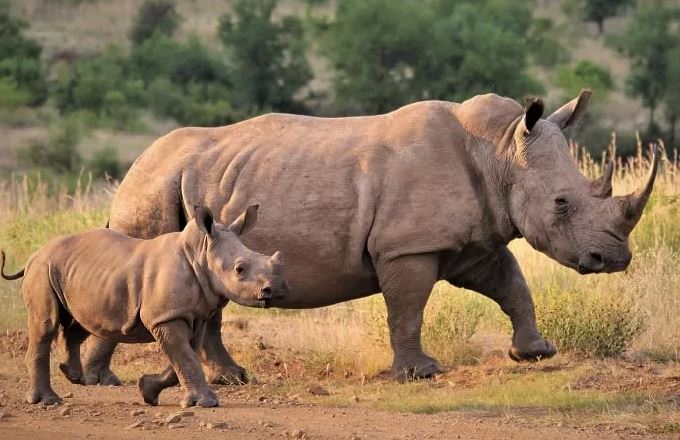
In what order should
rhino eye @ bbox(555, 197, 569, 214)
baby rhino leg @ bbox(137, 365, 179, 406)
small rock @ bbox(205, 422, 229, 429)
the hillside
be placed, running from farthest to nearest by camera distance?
the hillside, rhino eye @ bbox(555, 197, 569, 214), baby rhino leg @ bbox(137, 365, 179, 406), small rock @ bbox(205, 422, 229, 429)

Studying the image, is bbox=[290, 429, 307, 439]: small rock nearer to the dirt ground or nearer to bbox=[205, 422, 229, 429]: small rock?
the dirt ground

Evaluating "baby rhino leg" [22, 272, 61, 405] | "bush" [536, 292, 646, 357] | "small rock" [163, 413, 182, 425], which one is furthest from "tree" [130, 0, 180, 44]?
"small rock" [163, 413, 182, 425]

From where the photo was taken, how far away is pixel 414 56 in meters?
40.0

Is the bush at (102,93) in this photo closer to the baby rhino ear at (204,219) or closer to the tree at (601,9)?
the tree at (601,9)

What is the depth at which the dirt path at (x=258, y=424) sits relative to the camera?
833cm

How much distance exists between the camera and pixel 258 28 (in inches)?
1656

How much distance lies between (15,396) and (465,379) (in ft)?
9.10

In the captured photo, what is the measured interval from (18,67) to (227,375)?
32.1 metres

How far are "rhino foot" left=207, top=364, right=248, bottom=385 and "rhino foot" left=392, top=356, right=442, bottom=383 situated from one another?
38.9 inches

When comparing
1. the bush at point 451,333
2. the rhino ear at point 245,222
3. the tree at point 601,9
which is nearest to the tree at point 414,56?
the tree at point 601,9

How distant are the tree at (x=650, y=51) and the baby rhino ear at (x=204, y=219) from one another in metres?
29.5

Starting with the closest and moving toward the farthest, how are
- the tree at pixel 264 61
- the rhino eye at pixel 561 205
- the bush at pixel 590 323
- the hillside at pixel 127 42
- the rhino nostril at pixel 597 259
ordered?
the rhino nostril at pixel 597 259, the rhino eye at pixel 561 205, the bush at pixel 590 323, the hillside at pixel 127 42, the tree at pixel 264 61

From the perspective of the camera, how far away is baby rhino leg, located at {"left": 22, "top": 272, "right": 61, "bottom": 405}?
9.45 meters

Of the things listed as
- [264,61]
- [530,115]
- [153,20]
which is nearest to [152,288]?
[530,115]
